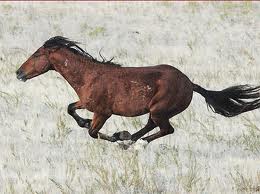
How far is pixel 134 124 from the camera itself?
26.5 ft

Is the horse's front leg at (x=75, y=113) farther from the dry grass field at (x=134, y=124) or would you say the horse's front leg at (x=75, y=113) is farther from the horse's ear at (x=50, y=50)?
the horse's ear at (x=50, y=50)

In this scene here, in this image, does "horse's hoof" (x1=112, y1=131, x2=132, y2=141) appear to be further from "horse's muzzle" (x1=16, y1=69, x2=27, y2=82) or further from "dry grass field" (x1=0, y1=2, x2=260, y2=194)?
"horse's muzzle" (x1=16, y1=69, x2=27, y2=82)

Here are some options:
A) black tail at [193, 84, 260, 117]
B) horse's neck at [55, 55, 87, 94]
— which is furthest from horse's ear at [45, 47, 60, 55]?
black tail at [193, 84, 260, 117]

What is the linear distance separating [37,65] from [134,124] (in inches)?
77.7

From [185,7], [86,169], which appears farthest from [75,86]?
[185,7]

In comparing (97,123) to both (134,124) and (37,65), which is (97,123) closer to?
(37,65)

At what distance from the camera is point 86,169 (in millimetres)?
5891

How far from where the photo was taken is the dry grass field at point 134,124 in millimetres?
5473

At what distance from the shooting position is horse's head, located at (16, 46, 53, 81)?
21.2 ft

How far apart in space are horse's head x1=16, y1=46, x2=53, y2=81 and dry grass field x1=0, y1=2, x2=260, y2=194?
809 mm

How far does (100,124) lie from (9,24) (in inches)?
494

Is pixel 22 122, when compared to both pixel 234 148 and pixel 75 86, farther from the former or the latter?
pixel 234 148

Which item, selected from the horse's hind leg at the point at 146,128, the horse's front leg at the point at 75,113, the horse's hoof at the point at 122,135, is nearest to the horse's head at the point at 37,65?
the horse's front leg at the point at 75,113

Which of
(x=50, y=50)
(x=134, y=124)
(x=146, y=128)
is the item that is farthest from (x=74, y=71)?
(x=134, y=124)
